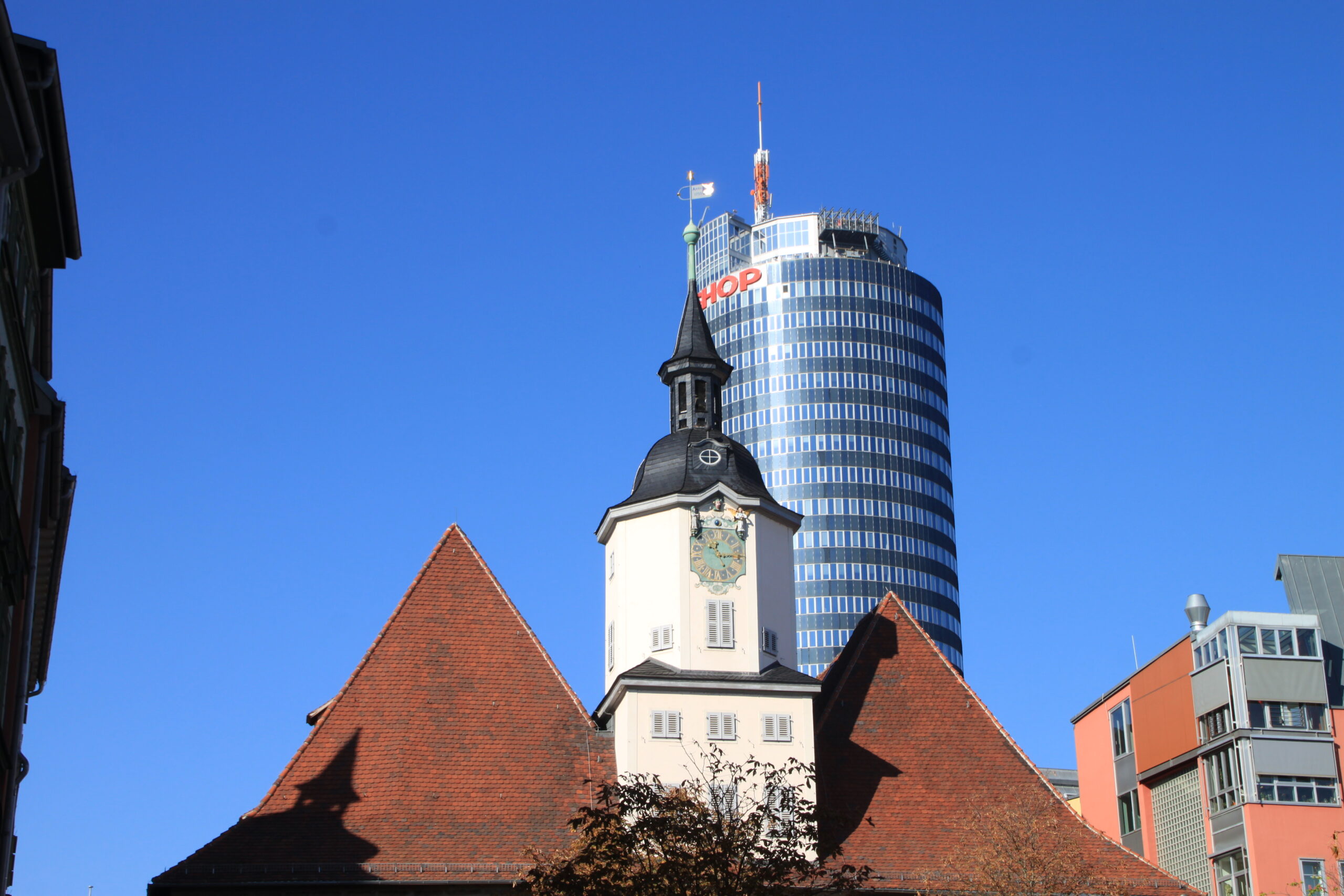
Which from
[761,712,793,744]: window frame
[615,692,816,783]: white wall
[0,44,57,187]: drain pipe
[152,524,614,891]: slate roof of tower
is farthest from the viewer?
[761,712,793,744]: window frame

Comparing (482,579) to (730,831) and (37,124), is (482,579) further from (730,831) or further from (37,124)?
(37,124)

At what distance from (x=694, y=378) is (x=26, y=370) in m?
18.2

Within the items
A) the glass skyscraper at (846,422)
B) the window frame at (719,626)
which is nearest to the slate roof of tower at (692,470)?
the window frame at (719,626)

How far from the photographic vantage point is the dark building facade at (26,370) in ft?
66.1

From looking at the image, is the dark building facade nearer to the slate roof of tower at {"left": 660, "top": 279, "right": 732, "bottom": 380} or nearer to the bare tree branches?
the bare tree branches

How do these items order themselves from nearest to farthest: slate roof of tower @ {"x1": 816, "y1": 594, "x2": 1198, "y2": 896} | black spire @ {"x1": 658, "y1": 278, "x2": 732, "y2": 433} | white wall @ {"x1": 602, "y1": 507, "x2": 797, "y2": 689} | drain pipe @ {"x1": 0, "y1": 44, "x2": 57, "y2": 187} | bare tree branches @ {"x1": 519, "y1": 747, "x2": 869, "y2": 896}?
drain pipe @ {"x1": 0, "y1": 44, "x2": 57, "y2": 187}, bare tree branches @ {"x1": 519, "y1": 747, "x2": 869, "y2": 896}, slate roof of tower @ {"x1": 816, "y1": 594, "x2": 1198, "y2": 896}, white wall @ {"x1": 602, "y1": 507, "x2": 797, "y2": 689}, black spire @ {"x1": 658, "y1": 278, "x2": 732, "y2": 433}

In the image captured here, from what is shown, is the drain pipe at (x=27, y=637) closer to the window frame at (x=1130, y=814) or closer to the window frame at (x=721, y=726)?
the window frame at (x=721, y=726)

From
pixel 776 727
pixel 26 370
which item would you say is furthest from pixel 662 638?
pixel 26 370

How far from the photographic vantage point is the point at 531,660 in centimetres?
3791

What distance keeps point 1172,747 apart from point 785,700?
A: 17176mm

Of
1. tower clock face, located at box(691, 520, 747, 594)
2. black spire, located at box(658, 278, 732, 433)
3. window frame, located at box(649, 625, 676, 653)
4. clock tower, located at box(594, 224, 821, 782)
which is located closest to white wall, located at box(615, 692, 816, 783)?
clock tower, located at box(594, 224, 821, 782)

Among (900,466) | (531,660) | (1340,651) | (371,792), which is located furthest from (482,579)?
(900,466)

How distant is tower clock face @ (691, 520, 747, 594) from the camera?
36188mm

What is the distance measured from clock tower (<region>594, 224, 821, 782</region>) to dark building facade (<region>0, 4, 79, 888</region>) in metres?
11.8
